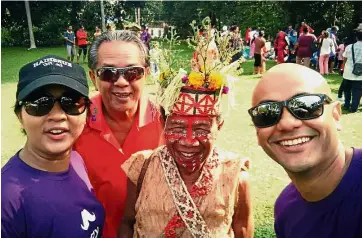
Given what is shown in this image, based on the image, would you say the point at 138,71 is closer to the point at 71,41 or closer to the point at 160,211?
the point at 160,211

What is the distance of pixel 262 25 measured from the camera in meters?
30.3

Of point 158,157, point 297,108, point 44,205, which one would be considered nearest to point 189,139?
point 158,157

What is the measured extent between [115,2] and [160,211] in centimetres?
3939

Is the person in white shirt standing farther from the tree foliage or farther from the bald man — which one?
the tree foliage

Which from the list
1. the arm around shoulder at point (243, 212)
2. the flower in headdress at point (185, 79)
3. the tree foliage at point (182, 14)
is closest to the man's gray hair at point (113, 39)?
the flower in headdress at point (185, 79)

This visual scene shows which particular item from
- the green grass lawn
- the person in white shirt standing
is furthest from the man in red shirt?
the person in white shirt standing

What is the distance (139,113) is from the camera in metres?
3.25

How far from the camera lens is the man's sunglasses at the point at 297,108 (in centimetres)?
188

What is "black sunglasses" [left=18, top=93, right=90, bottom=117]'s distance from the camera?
2121mm

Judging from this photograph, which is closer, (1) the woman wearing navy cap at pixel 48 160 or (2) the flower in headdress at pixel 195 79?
(1) the woman wearing navy cap at pixel 48 160

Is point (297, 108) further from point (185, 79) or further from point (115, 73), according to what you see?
point (115, 73)

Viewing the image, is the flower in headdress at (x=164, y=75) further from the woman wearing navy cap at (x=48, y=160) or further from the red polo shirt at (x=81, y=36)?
the red polo shirt at (x=81, y=36)

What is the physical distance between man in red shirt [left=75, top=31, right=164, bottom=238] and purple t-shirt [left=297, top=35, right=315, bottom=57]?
1324 centimetres

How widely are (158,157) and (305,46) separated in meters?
13.9
